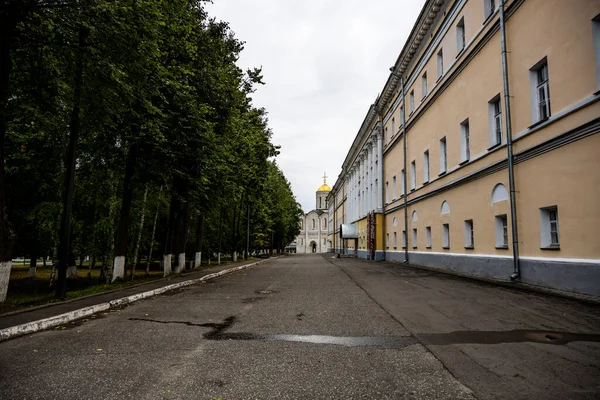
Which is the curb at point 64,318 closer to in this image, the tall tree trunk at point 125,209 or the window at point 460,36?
the tall tree trunk at point 125,209

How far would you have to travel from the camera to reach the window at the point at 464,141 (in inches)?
700

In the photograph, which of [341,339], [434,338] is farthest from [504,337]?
[341,339]

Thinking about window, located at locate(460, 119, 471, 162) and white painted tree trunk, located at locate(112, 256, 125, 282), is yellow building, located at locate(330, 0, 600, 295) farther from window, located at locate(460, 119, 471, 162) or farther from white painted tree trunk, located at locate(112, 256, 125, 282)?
white painted tree trunk, located at locate(112, 256, 125, 282)

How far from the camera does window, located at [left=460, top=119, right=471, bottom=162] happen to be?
58.3ft

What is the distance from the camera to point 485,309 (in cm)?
802

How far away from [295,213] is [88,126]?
61614 millimetres

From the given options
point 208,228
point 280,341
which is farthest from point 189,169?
point 208,228

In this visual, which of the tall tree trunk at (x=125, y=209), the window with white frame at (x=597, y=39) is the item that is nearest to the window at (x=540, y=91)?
the window with white frame at (x=597, y=39)

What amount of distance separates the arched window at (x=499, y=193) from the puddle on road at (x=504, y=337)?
8.81 metres

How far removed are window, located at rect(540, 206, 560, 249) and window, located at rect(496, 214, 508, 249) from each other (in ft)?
8.06

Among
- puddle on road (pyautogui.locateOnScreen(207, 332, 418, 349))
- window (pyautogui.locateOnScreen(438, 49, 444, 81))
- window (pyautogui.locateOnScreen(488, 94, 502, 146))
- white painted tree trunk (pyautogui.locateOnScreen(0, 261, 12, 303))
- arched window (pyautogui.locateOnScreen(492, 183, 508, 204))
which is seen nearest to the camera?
puddle on road (pyautogui.locateOnScreen(207, 332, 418, 349))

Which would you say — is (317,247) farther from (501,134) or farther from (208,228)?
(501,134)

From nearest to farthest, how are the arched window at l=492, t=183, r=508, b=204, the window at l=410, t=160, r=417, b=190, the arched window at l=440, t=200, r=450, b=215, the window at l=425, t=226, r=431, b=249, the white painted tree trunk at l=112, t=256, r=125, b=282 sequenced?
the arched window at l=492, t=183, r=508, b=204, the white painted tree trunk at l=112, t=256, r=125, b=282, the arched window at l=440, t=200, r=450, b=215, the window at l=425, t=226, r=431, b=249, the window at l=410, t=160, r=417, b=190

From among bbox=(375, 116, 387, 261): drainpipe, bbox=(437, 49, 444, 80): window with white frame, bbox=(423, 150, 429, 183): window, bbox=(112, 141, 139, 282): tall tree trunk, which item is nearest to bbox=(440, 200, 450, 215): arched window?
bbox=(423, 150, 429, 183): window
